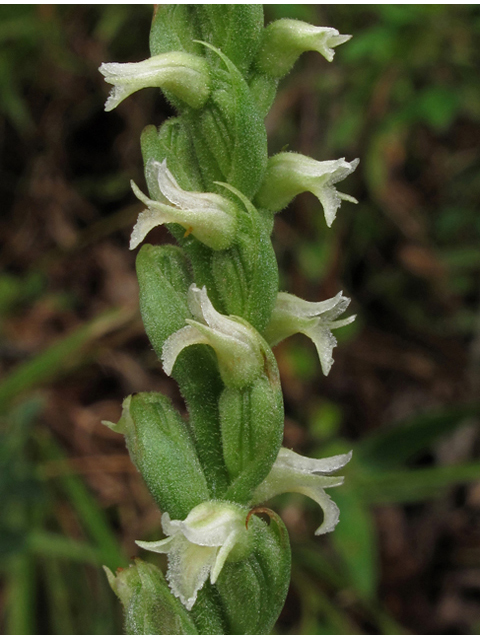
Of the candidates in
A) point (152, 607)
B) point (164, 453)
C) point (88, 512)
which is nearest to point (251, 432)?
point (164, 453)

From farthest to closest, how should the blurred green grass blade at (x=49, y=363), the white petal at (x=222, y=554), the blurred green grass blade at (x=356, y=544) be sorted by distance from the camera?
1. the blurred green grass blade at (x=49, y=363)
2. the blurred green grass blade at (x=356, y=544)
3. the white petal at (x=222, y=554)

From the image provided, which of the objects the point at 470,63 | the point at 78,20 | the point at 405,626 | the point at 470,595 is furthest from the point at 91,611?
the point at 78,20

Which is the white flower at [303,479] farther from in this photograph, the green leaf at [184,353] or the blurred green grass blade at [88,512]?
the blurred green grass blade at [88,512]

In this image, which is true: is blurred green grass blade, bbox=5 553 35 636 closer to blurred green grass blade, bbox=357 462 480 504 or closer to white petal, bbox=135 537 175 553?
blurred green grass blade, bbox=357 462 480 504

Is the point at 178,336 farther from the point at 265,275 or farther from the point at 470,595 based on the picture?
the point at 470,595

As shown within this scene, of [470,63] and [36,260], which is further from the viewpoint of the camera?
[36,260]

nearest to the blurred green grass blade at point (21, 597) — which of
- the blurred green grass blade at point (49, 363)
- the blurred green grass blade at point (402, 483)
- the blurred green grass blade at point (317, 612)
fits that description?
the blurred green grass blade at point (49, 363)
